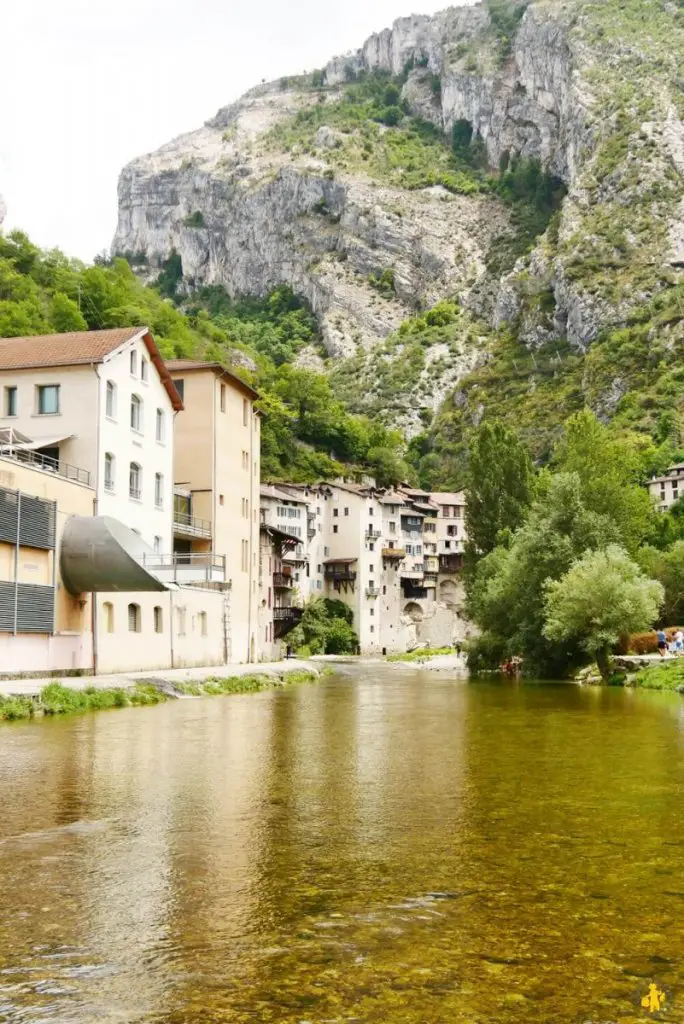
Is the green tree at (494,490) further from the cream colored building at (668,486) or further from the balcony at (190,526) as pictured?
the cream colored building at (668,486)

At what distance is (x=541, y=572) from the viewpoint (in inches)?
2240

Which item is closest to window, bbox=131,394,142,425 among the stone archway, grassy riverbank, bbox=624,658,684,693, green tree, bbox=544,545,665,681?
green tree, bbox=544,545,665,681

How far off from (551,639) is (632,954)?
46.2 meters

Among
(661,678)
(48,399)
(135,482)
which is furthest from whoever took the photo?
(135,482)

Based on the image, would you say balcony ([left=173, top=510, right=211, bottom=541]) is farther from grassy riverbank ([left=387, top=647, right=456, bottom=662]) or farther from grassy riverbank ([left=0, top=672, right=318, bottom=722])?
grassy riverbank ([left=387, top=647, right=456, bottom=662])

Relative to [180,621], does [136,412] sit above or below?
above

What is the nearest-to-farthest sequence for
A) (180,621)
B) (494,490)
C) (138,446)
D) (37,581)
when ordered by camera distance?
(37,581), (138,446), (180,621), (494,490)

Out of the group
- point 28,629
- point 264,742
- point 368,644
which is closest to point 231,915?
point 264,742

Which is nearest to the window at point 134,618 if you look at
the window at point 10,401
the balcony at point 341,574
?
the window at point 10,401

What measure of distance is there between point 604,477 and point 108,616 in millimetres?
36277

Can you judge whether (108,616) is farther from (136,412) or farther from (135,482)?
(136,412)

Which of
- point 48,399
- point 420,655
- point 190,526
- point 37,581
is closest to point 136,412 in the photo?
point 48,399

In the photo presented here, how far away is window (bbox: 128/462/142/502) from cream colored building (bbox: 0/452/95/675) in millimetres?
6677

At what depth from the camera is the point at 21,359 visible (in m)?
44.8
